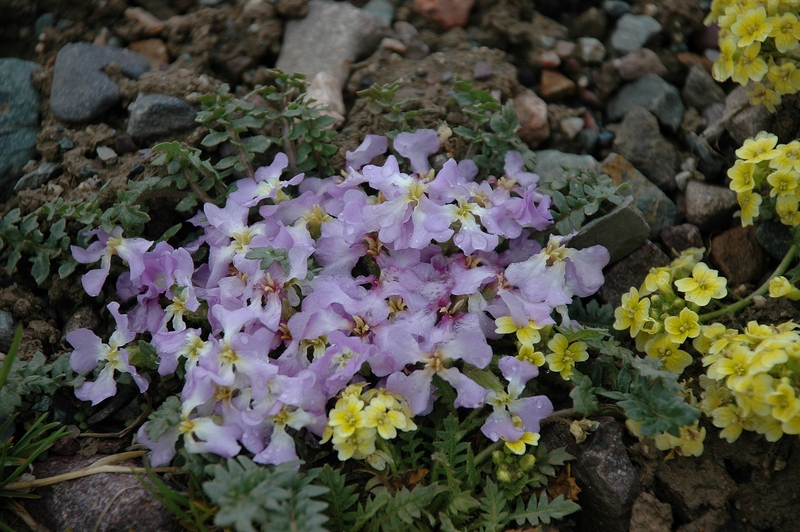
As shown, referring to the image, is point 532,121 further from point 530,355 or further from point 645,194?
point 530,355

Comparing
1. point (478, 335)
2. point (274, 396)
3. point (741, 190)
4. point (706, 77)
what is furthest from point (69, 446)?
point (706, 77)

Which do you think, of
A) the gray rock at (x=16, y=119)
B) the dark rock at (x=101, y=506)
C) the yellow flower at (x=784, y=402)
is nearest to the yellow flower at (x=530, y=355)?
the yellow flower at (x=784, y=402)

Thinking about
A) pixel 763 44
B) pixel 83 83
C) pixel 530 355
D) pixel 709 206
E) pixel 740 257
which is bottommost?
pixel 740 257

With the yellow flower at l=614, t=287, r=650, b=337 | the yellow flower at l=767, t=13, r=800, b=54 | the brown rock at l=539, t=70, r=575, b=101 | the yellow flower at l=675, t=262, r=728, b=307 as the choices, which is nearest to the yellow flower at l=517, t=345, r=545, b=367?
the yellow flower at l=614, t=287, r=650, b=337

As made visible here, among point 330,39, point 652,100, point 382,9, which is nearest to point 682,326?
point 652,100

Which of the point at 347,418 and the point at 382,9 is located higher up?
the point at 382,9

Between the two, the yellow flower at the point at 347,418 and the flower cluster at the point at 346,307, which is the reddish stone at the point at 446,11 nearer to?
the flower cluster at the point at 346,307

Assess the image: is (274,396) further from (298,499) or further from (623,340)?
(623,340)
